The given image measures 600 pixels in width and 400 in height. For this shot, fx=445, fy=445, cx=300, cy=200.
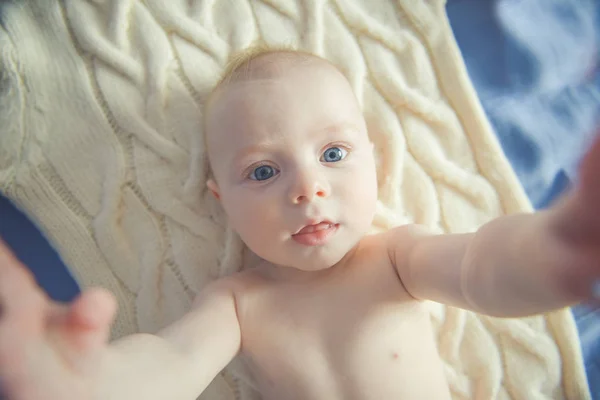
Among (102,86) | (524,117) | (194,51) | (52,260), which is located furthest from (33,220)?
(524,117)

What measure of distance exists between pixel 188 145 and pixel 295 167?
29 centimetres

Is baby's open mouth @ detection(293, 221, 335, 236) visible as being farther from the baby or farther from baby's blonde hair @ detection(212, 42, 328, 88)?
baby's blonde hair @ detection(212, 42, 328, 88)

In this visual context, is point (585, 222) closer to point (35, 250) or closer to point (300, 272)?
point (300, 272)

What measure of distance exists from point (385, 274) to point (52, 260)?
69 centimetres

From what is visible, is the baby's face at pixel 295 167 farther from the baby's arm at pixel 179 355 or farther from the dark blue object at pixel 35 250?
the dark blue object at pixel 35 250

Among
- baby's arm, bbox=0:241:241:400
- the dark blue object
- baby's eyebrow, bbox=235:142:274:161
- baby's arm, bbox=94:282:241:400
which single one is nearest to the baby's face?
baby's eyebrow, bbox=235:142:274:161

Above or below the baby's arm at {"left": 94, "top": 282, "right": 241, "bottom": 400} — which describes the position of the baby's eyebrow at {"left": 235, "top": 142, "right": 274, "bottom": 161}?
above

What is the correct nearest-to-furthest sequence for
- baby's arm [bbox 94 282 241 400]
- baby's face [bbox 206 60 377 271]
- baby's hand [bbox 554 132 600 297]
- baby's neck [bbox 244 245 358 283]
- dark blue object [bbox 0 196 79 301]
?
baby's hand [bbox 554 132 600 297] → baby's arm [bbox 94 282 241 400] → baby's face [bbox 206 60 377 271] → baby's neck [bbox 244 245 358 283] → dark blue object [bbox 0 196 79 301]

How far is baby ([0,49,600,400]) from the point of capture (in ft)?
2.08

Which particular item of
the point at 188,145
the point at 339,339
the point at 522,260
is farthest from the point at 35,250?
the point at 522,260

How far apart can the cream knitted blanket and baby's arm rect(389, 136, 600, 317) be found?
0.24 meters

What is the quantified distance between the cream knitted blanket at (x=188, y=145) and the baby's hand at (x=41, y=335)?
0.43m

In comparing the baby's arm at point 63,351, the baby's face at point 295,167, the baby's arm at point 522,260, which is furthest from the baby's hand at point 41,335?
the baby's arm at point 522,260

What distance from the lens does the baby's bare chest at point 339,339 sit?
750 millimetres
